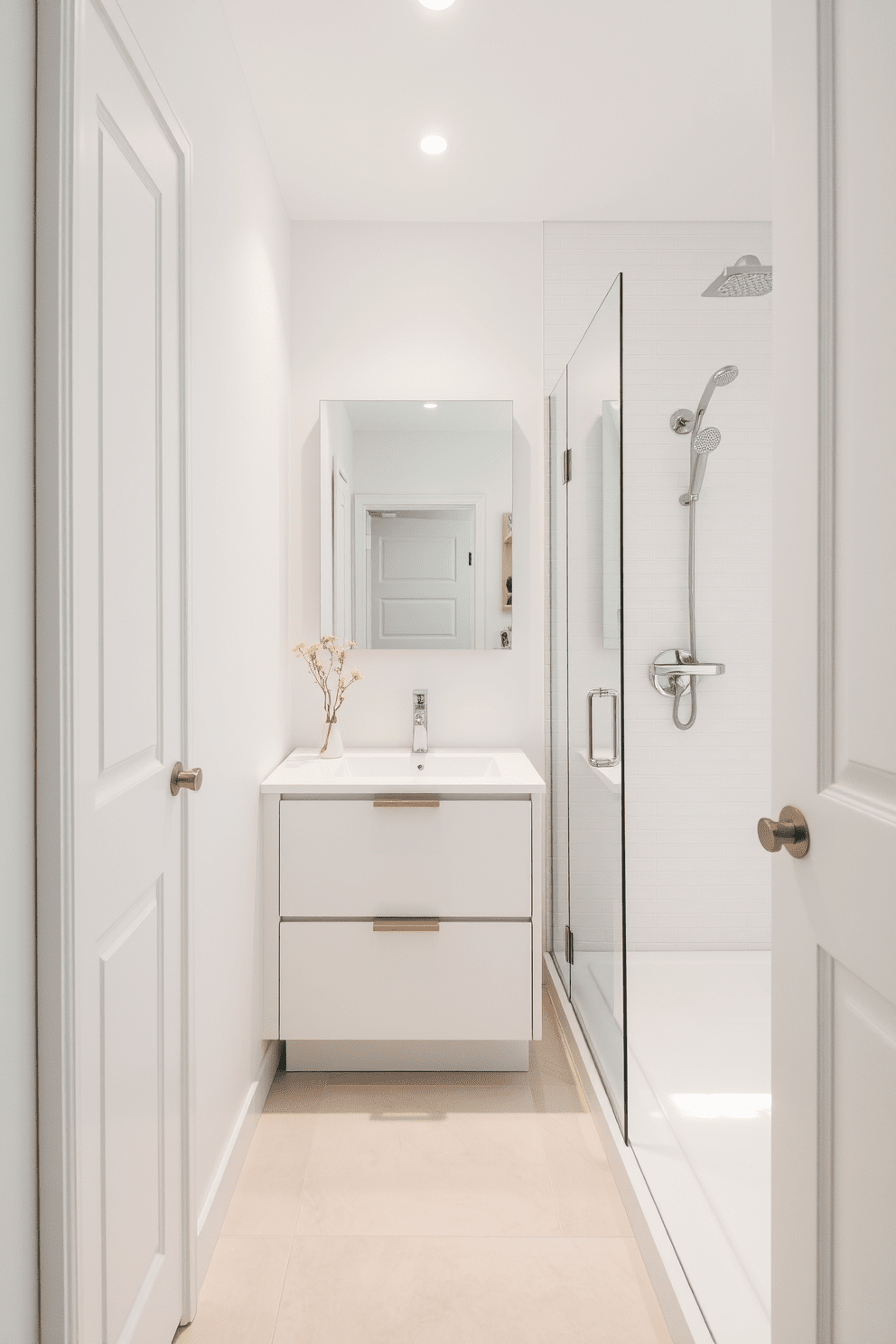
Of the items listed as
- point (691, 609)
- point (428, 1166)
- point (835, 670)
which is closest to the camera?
point (835, 670)

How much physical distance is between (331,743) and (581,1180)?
1.35 meters

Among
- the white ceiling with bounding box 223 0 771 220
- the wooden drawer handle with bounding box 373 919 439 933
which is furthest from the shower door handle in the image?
the white ceiling with bounding box 223 0 771 220

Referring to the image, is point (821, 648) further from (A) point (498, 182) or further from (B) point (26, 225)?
(A) point (498, 182)

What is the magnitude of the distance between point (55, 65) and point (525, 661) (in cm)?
212

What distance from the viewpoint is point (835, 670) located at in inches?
34.6

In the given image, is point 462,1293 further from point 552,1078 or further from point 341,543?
point 341,543

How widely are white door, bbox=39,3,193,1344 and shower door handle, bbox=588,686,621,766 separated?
1.00 metres

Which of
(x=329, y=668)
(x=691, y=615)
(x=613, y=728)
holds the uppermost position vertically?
(x=691, y=615)

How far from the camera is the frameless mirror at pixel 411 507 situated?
2725 mm

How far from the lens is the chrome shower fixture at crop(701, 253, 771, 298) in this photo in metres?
2.00

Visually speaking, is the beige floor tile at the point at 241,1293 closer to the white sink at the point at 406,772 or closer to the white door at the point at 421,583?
the white sink at the point at 406,772

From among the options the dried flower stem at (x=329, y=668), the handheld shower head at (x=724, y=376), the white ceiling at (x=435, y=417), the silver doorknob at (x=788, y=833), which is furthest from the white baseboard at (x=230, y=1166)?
the handheld shower head at (x=724, y=376)

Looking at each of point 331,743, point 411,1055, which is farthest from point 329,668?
point 411,1055

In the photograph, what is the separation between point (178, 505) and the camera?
4.65ft
